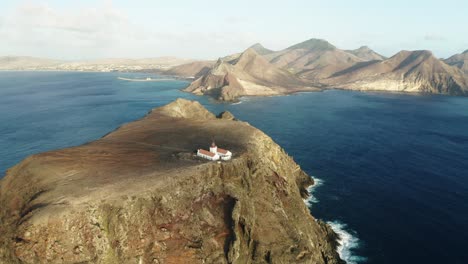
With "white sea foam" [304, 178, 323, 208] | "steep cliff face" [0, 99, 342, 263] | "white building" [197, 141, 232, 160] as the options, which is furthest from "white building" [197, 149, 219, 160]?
"white sea foam" [304, 178, 323, 208]

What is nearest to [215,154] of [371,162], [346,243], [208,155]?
[208,155]

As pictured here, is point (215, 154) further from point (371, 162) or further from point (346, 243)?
point (371, 162)

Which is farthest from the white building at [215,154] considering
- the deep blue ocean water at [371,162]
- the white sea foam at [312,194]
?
the white sea foam at [312,194]

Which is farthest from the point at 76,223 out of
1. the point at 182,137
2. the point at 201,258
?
the point at 182,137

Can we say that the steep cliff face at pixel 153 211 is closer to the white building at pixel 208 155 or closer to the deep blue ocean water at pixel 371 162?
the white building at pixel 208 155

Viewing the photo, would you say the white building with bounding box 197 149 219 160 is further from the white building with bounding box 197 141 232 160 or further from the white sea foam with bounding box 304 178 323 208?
the white sea foam with bounding box 304 178 323 208

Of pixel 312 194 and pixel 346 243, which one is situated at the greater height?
pixel 312 194
